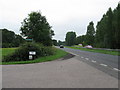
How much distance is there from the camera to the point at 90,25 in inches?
2753

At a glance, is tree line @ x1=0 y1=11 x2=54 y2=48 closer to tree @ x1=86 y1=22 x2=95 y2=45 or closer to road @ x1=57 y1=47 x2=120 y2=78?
road @ x1=57 y1=47 x2=120 y2=78

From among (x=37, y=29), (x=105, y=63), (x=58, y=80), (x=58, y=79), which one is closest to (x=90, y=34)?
(x=37, y=29)

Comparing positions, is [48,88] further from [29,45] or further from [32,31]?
[32,31]

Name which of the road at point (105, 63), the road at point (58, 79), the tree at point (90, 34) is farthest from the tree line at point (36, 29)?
the tree at point (90, 34)

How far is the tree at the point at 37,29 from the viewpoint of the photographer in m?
24.2

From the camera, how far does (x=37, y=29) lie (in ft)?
80.5

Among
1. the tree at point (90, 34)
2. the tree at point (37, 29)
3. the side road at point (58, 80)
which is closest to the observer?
the side road at point (58, 80)

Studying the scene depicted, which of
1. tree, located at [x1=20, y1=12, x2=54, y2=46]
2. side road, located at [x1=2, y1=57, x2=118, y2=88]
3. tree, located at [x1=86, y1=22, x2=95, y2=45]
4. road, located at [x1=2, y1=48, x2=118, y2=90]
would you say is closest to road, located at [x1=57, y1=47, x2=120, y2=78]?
road, located at [x1=2, y1=48, x2=118, y2=90]

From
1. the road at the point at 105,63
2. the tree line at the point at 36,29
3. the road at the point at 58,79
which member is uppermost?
the tree line at the point at 36,29

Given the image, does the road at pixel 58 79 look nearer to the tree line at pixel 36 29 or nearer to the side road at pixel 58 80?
the side road at pixel 58 80

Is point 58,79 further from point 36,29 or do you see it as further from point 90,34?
point 90,34

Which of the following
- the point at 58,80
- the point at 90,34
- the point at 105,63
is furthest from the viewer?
the point at 90,34

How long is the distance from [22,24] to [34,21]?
359cm

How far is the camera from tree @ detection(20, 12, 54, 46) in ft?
79.5
